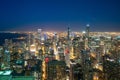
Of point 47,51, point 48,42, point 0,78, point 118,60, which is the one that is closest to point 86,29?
point 48,42

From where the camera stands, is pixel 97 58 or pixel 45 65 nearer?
pixel 45 65

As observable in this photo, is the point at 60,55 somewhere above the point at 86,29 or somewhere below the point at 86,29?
below

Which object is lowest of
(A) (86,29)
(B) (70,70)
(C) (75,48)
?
(B) (70,70)

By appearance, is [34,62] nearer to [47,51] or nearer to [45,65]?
[45,65]

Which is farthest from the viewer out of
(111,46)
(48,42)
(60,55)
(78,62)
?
(48,42)

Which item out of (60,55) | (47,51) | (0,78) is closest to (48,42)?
(47,51)

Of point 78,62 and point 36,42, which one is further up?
point 36,42

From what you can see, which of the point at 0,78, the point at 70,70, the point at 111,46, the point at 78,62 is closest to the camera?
the point at 0,78

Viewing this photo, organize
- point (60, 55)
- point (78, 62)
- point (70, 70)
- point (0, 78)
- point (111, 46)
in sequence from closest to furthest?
point (0, 78) < point (70, 70) < point (78, 62) < point (60, 55) < point (111, 46)

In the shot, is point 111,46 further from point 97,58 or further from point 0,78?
point 0,78
